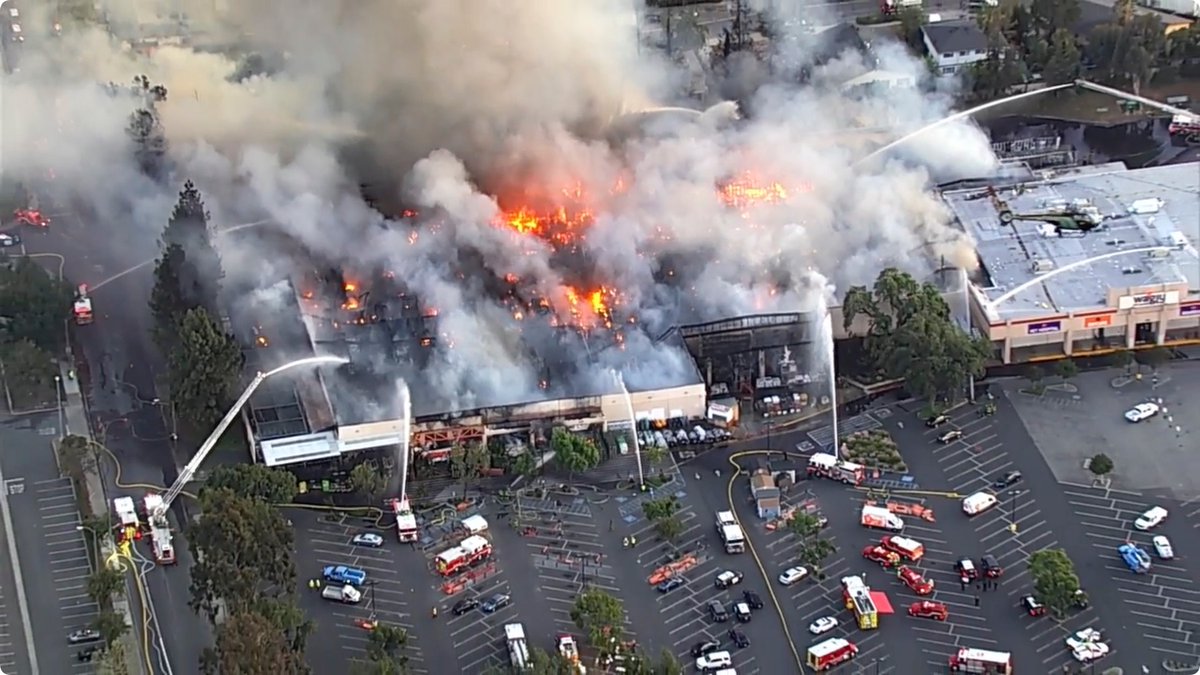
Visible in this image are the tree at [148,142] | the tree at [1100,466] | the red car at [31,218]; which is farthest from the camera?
the red car at [31,218]

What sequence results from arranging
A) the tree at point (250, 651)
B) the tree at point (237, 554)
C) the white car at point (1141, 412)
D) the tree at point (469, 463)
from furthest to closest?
the white car at point (1141, 412), the tree at point (469, 463), the tree at point (237, 554), the tree at point (250, 651)

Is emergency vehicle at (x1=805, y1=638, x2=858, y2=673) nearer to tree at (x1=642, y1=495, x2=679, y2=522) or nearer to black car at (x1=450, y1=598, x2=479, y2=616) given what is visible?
tree at (x1=642, y1=495, x2=679, y2=522)

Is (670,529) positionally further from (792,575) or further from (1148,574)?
(1148,574)

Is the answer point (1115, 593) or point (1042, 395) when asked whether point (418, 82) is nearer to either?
point (1042, 395)

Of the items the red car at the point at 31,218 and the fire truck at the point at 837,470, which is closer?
the fire truck at the point at 837,470

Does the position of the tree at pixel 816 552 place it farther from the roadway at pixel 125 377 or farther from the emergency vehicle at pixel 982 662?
the roadway at pixel 125 377

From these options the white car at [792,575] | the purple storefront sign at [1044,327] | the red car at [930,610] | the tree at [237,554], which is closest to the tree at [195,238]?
the tree at [237,554]

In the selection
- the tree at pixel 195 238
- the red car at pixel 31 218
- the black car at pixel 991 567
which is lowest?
the black car at pixel 991 567

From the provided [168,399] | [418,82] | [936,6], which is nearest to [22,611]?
[168,399]

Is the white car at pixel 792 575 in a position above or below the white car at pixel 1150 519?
above
